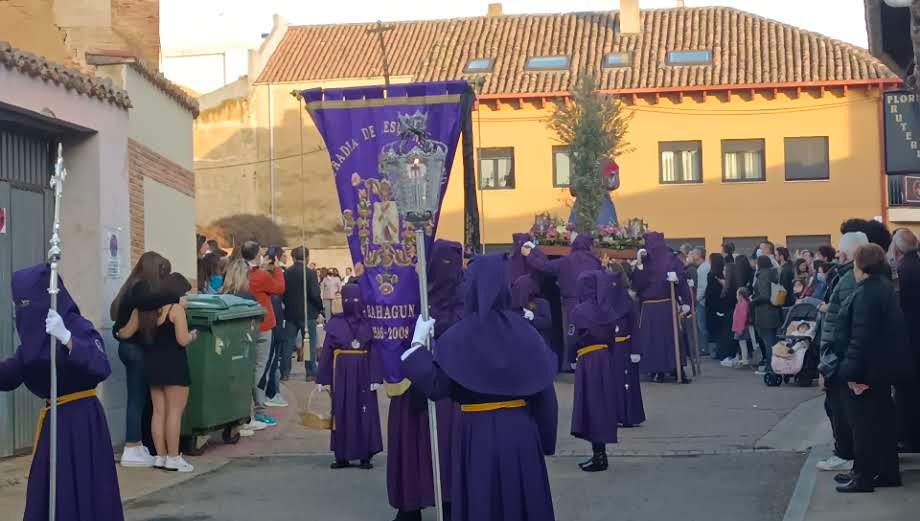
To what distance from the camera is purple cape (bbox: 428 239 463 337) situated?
9539 mm

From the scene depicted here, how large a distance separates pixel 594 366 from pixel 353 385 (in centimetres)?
221

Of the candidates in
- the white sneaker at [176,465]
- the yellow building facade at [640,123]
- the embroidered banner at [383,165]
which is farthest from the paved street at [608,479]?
the yellow building facade at [640,123]

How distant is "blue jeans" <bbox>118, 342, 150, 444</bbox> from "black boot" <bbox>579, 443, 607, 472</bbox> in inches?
162

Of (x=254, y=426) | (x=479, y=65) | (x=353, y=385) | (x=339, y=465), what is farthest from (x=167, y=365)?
(x=479, y=65)

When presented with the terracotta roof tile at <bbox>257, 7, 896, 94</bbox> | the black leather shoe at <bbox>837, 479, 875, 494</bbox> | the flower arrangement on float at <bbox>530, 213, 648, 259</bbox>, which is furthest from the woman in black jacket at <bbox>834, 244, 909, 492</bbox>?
the terracotta roof tile at <bbox>257, 7, 896, 94</bbox>

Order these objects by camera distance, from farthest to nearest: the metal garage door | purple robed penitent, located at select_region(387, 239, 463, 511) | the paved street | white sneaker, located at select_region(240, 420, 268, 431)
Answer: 1. white sneaker, located at select_region(240, 420, 268, 431)
2. the metal garage door
3. the paved street
4. purple robed penitent, located at select_region(387, 239, 463, 511)

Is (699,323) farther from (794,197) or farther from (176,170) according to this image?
(794,197)

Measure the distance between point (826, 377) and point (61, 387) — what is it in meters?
5.65

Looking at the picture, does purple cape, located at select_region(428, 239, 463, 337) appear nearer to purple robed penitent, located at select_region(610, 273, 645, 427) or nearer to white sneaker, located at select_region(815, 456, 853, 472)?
white sneaker, located at select_region(815, 456, 853, 472)

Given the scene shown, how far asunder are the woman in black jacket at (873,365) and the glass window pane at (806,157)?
1325 inches

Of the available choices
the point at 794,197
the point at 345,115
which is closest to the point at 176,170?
the point at 345,115

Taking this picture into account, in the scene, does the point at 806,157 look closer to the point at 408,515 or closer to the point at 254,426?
the point at 254,426

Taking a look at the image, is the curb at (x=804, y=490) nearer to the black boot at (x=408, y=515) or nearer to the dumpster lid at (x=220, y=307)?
the black boot at (x=408, y=515)

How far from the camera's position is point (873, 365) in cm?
954
